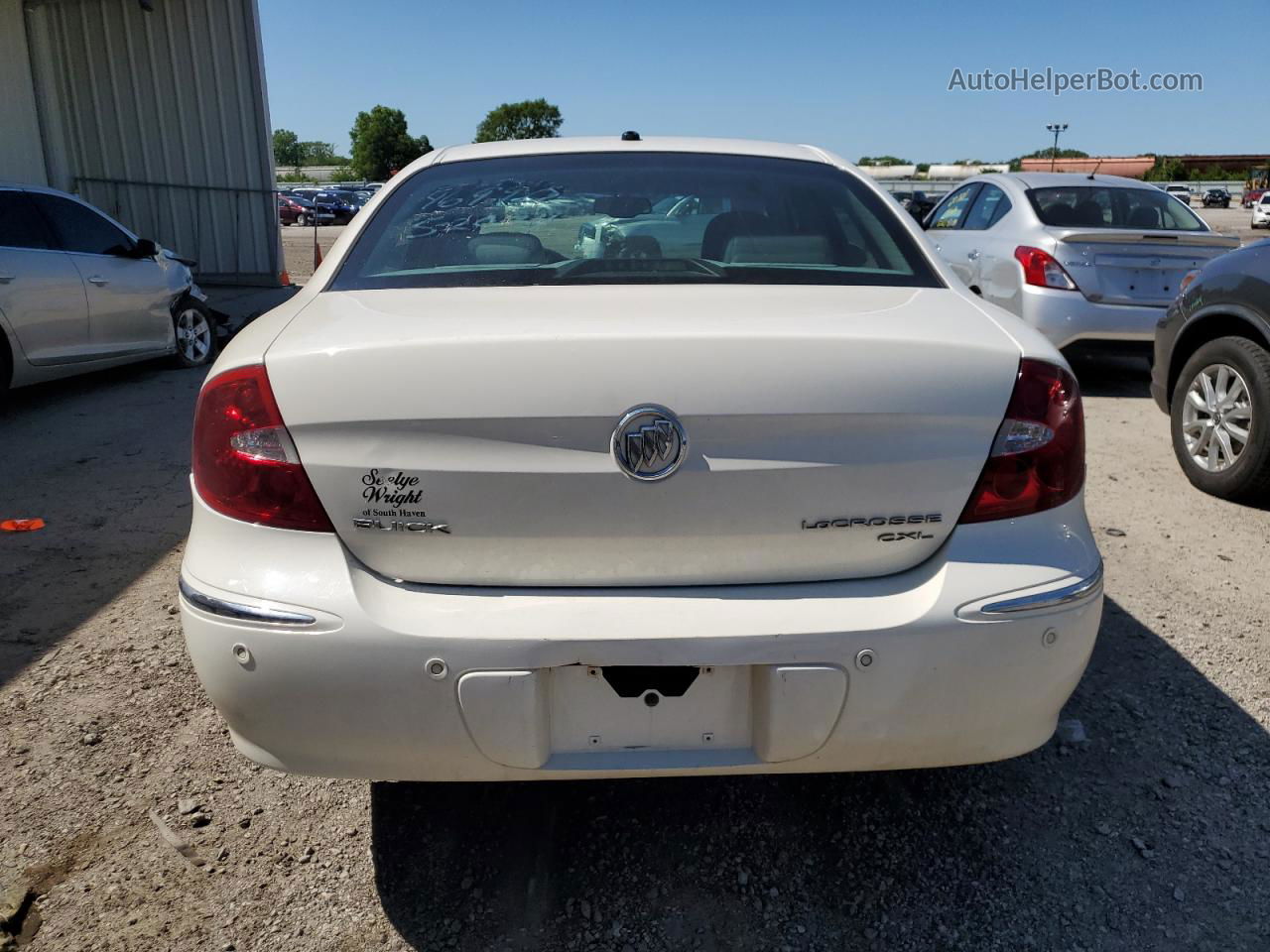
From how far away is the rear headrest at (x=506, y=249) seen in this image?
254 centimetres

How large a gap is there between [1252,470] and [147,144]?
13969 mm

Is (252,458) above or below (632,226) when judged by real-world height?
below

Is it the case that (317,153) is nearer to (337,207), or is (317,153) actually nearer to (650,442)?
(337,207)

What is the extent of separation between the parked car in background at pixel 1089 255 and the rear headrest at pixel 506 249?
5.14 metres

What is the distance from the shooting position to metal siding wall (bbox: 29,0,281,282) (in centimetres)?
1332

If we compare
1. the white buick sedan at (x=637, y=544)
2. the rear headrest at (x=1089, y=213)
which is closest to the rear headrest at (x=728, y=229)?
the white buick sedan at (x=637, y=544)

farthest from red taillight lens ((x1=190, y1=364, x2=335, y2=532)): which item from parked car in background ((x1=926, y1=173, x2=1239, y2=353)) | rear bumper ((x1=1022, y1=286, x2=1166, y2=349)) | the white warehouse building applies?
the white warehouse building

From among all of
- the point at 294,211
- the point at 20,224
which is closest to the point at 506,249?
the point at 20,224

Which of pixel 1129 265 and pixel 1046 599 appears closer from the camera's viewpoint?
pixel 1046 599

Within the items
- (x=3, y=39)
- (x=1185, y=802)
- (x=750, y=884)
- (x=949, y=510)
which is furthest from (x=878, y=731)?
(x=3, y=39)

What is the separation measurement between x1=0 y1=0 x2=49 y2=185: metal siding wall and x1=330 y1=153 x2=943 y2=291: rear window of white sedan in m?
11.3

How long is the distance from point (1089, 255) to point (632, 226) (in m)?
5.42

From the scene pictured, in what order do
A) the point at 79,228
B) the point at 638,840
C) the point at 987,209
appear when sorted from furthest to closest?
the point at 987,209 → the point at 79,228 → the point at 638,840

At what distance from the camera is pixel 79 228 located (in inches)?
279
